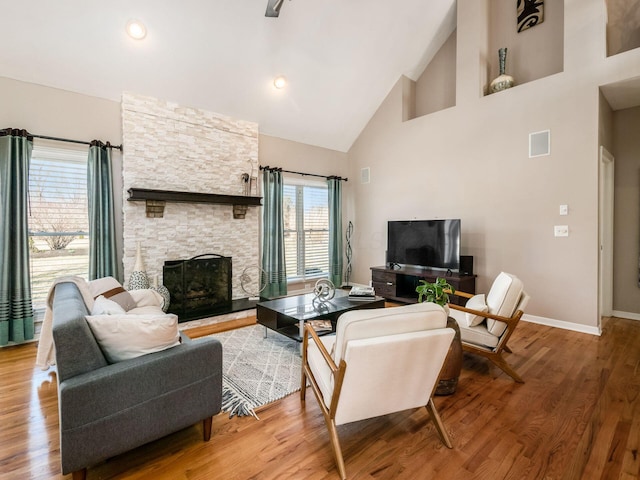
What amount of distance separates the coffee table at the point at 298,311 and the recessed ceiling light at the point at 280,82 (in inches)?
132

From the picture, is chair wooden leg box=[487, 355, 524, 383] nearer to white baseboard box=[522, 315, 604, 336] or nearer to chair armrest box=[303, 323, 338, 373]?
chair armrest box=[303, 323, 338, 373]

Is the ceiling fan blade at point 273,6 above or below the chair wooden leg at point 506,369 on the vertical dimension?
above

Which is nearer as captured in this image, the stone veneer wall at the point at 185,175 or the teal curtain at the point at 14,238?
the teal curtain at the point at 14,238

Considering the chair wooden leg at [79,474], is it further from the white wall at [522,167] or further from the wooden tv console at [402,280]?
the white wall at [522,167]

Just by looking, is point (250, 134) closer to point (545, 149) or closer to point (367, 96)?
point (367, 96)

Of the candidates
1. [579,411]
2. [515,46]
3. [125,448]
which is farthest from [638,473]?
[515,46]

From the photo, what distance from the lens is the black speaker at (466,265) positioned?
4.73 metres

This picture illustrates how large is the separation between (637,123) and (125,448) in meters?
6.54

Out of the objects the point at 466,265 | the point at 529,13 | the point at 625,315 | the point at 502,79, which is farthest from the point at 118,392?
the point at 529,13

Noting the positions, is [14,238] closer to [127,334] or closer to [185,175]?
[185,175]

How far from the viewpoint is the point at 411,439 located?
78.1 inches

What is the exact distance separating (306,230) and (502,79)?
13.2 feet

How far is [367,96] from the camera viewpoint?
5.87 metres

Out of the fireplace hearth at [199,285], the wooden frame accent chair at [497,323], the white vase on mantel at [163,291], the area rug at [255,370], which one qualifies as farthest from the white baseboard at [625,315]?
the white vase on mantel at [163,291]
